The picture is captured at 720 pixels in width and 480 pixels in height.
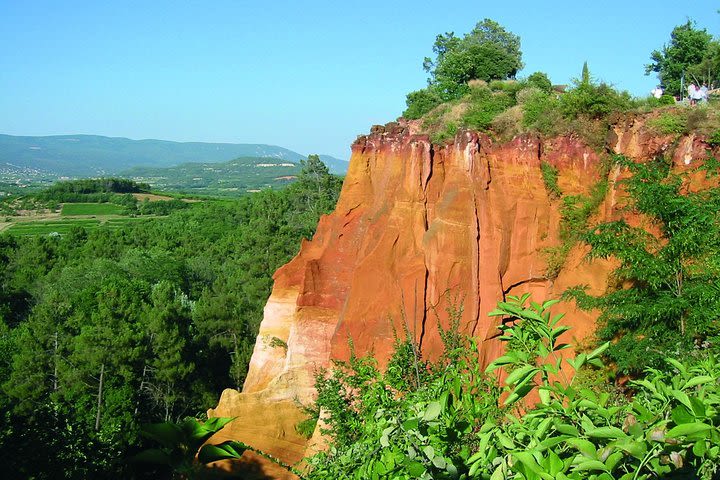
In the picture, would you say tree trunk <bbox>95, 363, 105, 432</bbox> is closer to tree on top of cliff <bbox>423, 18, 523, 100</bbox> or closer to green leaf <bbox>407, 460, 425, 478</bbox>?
tree on top of cliff <bbox>423, 18, 523, 100</bbox>

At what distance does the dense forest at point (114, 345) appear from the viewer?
21.0 metres

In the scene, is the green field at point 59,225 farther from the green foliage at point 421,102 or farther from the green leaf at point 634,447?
the green leaf at point 634,447

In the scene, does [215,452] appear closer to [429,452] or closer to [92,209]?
[429,452]

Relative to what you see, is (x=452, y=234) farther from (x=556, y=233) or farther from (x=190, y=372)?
(x=190, y=372)

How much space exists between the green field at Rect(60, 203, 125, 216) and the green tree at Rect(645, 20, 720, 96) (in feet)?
378

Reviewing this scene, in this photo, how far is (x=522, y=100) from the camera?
792 inches

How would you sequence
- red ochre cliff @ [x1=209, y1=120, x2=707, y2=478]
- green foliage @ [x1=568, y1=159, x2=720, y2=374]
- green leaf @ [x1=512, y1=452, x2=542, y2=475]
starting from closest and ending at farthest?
green leaf @ [x1=512, y1=452, x2=542, y2=475] < green foliage @ [x1=568, y1=159, x2=720, y2=374] < red ochre cliff @ [x1=209, y1=120, x2=707, y2=478]

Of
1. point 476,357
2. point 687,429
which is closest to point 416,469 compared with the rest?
point 687,429

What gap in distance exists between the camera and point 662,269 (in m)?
13.2

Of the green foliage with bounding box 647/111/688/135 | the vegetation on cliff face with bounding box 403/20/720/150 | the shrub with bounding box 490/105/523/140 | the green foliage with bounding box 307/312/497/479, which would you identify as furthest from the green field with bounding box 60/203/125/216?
the green foliage with bounding box 307/312/497/479

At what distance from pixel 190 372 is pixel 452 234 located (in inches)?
765

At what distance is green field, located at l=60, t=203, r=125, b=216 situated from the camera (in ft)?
431

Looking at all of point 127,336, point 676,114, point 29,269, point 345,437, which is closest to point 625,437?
Result: point 345,437

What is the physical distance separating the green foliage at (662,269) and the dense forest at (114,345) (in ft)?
34.9
